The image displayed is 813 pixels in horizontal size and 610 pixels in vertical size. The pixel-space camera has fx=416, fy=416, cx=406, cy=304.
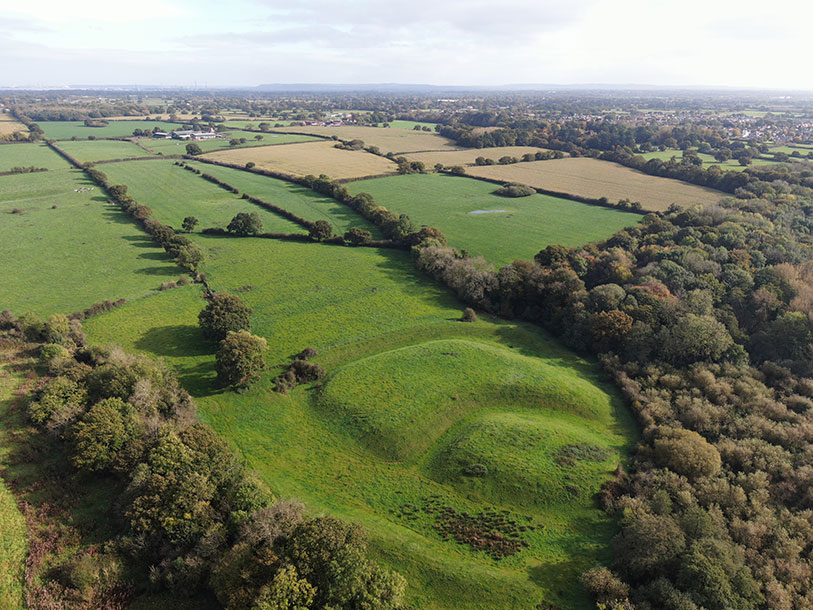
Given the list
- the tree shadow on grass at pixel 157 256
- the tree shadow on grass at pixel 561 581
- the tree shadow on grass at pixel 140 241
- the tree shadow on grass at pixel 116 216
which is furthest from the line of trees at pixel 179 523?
the tree shadow on grass at pixel 116 216

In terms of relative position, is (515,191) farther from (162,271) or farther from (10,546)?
(10,546)

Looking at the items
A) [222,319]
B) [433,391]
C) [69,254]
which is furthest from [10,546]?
[69,254]

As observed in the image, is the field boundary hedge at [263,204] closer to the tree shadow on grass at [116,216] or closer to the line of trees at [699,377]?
the tree shadow on grass at [116,216]

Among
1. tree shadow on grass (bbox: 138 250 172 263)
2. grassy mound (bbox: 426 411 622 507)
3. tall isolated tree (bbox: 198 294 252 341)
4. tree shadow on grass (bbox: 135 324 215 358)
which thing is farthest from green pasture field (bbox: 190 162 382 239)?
grassy mound (bbox: 426 411 622 507)

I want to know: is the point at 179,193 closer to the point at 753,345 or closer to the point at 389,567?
the point at 389,567

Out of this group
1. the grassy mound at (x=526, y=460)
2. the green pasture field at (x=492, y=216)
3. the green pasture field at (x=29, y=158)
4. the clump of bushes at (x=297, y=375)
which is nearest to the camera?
the grassy mound at (x=526, y=460)

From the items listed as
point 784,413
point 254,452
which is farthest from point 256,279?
point 784,413
